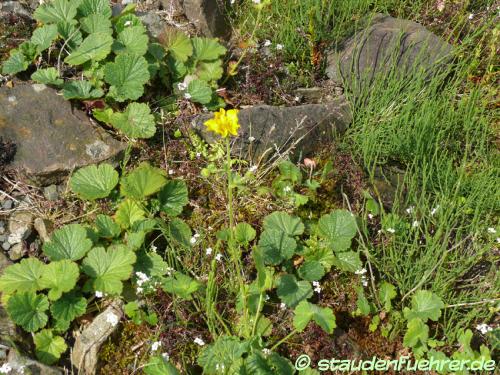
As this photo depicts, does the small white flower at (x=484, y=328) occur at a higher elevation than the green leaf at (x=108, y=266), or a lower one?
higher

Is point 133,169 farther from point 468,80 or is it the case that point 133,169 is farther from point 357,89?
point 468,80

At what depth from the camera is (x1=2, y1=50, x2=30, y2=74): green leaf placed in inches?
136

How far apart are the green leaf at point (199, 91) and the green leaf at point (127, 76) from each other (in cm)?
31

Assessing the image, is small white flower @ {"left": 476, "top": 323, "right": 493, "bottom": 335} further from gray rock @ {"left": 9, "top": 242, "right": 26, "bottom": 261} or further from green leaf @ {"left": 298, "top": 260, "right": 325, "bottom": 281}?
gray rock @ {"left": 9, "top": 242, "right": 26, "bottom": 261}

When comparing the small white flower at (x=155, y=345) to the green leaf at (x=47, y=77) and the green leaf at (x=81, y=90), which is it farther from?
the green leaf at (x=47, y=77)

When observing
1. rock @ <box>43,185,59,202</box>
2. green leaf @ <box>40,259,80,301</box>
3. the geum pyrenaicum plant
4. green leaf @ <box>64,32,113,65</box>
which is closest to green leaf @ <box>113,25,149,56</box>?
green leaf @ <box>64,32,113,65</box>

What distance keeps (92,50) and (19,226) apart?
1173 millimetres

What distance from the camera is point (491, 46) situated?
3.93m

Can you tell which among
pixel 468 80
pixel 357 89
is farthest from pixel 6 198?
pixel 468 80

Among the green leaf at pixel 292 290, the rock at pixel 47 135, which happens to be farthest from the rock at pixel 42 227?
the green leaf at pixel 292 290

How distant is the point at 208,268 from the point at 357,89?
161 centimetres

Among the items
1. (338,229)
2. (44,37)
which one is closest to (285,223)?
(338,229)

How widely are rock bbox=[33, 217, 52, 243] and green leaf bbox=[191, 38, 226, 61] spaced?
1464 mm

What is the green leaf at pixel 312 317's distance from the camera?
8.20 ft
